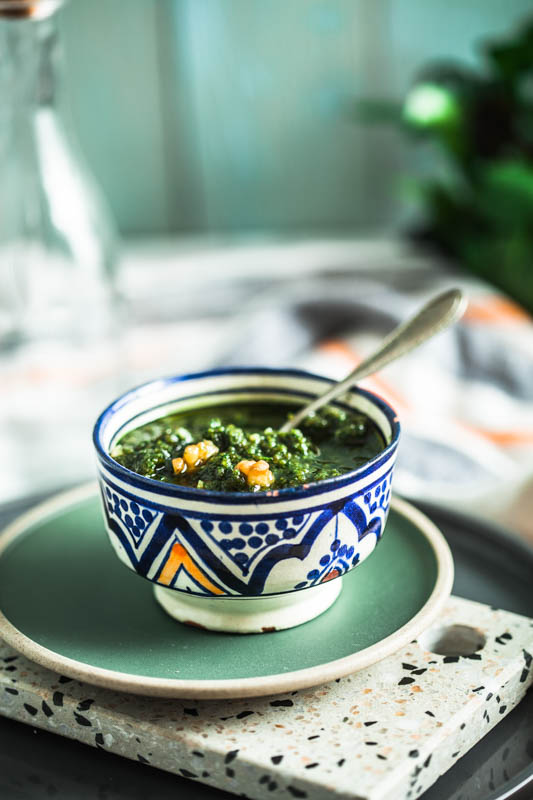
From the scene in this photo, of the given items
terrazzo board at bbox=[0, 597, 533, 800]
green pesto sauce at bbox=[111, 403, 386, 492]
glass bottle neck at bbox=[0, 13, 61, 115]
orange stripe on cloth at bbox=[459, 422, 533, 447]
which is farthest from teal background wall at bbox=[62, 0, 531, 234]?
terrazzo board at bbox=[0, 597, 533, 800]

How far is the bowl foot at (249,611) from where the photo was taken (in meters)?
0.86

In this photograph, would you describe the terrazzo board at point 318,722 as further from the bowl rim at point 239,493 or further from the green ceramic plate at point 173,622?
the bowl rim at point 239,493

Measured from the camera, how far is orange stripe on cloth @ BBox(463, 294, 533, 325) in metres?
1.97

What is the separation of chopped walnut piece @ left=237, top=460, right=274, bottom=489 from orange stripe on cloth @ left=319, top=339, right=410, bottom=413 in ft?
2.57

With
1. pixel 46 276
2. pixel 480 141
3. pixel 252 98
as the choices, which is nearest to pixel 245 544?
pixel 46 276

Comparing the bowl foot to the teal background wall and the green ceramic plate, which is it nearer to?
the green ceramic plate

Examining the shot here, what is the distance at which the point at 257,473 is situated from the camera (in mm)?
848

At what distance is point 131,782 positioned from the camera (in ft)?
2.48

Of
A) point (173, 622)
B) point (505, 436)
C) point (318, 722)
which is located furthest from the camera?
point (505, 436)

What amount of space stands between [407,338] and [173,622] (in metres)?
0.43

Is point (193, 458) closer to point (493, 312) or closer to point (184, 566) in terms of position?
point (184, 566)

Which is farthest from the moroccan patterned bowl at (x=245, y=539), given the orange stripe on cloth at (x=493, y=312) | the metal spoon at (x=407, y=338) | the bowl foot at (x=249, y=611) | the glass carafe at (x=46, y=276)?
the orange stripe on cloth at (x=493, y=312)

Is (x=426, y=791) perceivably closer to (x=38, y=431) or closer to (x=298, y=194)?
(x=38, y=431)

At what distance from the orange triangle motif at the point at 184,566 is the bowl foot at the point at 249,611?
0.03m
